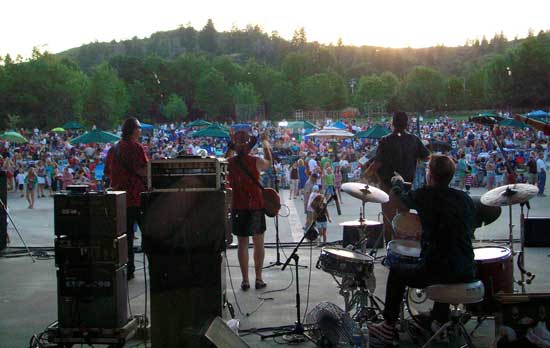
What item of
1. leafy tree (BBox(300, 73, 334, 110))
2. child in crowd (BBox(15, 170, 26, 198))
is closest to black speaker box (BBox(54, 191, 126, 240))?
child in crowd (BBox(15, 170, 26, 198))

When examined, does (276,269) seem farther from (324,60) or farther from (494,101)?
(324,60)

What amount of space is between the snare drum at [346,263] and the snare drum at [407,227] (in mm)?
728

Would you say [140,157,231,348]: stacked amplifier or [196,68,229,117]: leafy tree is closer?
[140,157,231,348]: stacked amplifier

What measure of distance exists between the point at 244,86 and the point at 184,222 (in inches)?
3829

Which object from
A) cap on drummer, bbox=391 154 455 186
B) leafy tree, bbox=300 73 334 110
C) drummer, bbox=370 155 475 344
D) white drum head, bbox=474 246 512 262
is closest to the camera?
drummer, bbox=370 155 475 344

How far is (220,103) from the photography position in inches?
3989

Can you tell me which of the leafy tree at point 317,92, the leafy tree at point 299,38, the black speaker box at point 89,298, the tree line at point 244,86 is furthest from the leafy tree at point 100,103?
the leafy tree at point 299,38

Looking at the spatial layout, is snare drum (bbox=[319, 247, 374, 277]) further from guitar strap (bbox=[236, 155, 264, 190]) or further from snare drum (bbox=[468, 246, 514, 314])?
guitar strap (bbox=[236, 155, 264, 190])

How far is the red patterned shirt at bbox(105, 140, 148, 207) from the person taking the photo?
23.7 ft

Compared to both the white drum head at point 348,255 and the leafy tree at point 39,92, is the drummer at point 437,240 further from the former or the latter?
the leafy tree at point 39,92

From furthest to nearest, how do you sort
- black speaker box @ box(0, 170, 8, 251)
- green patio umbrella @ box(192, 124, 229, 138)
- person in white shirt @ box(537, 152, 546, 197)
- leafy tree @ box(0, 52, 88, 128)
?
leafy tree @ box(0, 52, 88, 128)
green patio umbrella @ box(192, 124, 229, 138)
person in white shirt @ box(537, 152, 546, 197)
black speaker box @ box(0, 170, 8, 251)

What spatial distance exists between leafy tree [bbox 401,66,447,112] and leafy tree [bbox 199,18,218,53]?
99.5 metres

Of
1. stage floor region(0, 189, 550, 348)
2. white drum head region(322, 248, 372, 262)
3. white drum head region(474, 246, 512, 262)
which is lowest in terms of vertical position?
stage floor region(0, 189, 550, 348)

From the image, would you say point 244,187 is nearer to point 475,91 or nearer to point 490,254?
point 490,254
